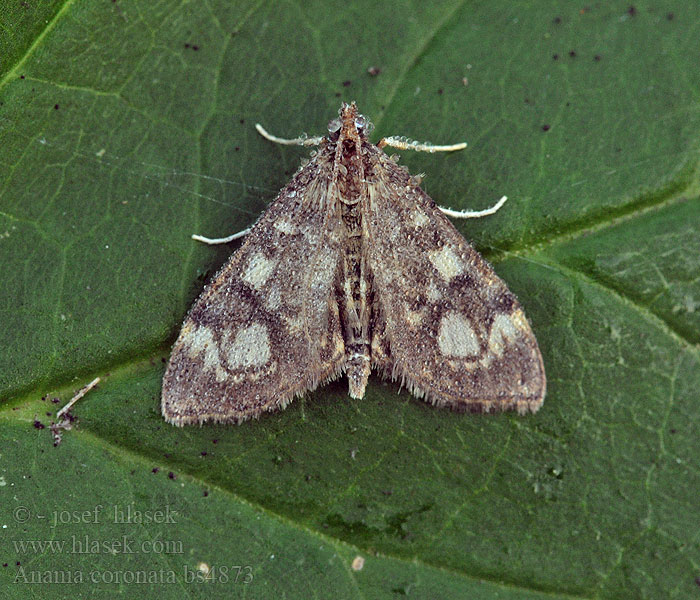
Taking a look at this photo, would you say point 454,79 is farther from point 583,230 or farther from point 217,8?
point 217,8

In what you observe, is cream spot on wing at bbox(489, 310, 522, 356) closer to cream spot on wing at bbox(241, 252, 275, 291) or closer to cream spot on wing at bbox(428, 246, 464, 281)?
cream spot on wing at bbox(428, 246, 464, 281)

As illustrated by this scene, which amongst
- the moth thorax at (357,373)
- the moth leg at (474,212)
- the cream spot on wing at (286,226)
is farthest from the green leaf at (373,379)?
the cream spot on wing at (286,226)

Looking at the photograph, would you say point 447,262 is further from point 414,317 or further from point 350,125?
point 350,125

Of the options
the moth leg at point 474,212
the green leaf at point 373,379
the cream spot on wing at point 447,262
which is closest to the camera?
the green leaf at point 373,379

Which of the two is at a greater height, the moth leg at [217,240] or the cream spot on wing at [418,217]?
the cream spot on wing at [418,217]

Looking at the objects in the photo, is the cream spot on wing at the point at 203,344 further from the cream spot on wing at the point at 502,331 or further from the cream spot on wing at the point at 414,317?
the cream spot on wing at the point at 502,331

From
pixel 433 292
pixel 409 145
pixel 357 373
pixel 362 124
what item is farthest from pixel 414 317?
pixel 362 124

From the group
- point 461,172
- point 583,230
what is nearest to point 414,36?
point 461,172
